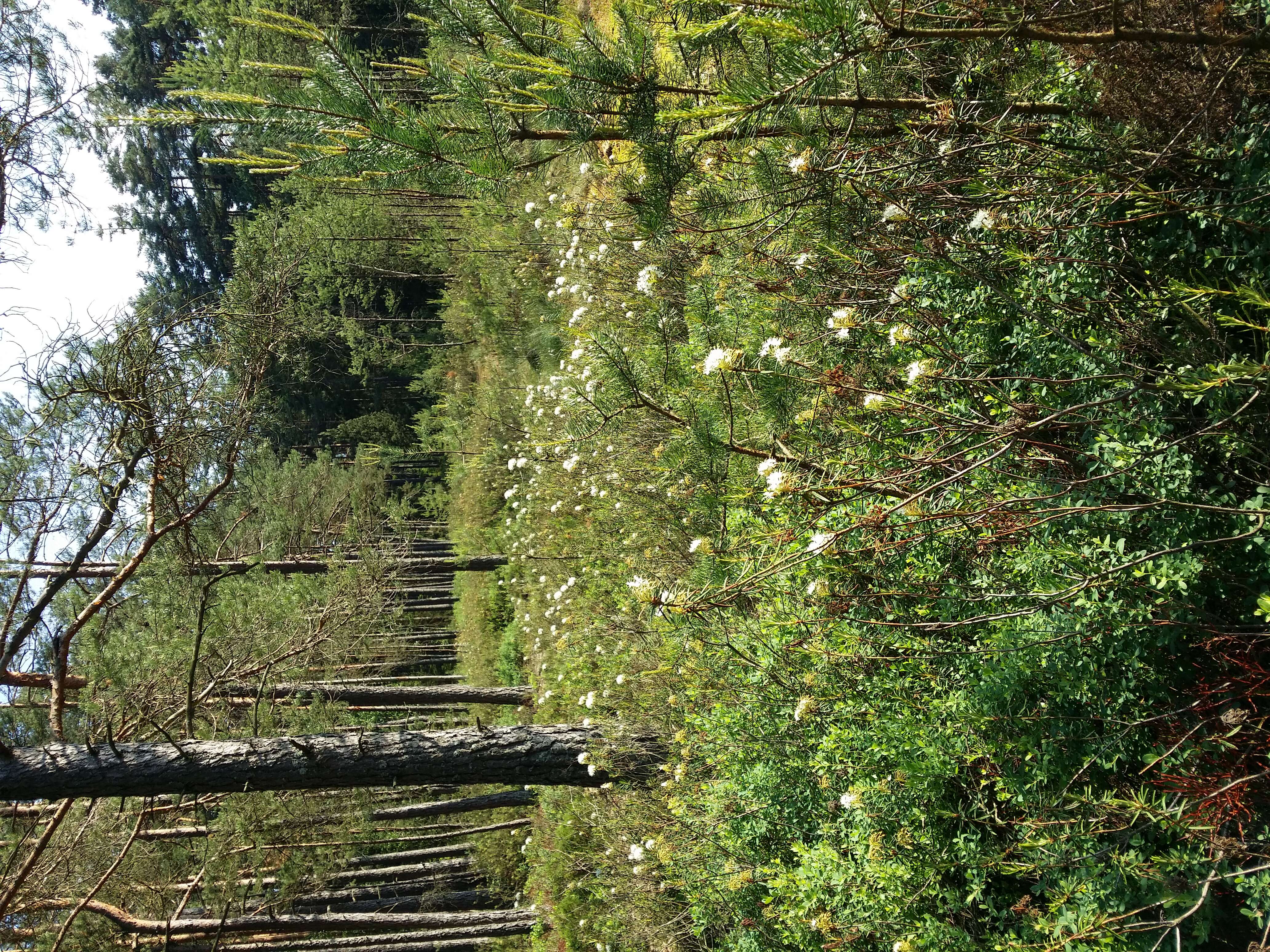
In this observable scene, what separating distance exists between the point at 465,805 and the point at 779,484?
8.05 meters

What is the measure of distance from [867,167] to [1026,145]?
58 centimetres

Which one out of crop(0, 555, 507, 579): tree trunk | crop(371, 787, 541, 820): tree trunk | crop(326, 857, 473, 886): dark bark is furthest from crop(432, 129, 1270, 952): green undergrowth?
crop(326, 857, 473, 886): dark bark

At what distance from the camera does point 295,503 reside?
1148cm

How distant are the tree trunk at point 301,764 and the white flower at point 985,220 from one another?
4011 millimetres

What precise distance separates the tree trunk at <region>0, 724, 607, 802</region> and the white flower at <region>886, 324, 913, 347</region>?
3.46 m

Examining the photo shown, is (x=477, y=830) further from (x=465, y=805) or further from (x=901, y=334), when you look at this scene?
(x=901, y=334)

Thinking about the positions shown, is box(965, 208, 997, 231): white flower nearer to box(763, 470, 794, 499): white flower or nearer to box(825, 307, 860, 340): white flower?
box(825, 307, 860, 340): white flower

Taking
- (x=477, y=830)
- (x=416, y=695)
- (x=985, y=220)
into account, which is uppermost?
(x=985, y=220)

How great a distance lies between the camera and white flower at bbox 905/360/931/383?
2.70 m

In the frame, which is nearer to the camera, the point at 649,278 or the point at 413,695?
the point at 649,278

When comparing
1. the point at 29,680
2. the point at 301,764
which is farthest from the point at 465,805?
the point at 29,680

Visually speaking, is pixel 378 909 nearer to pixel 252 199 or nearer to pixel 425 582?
pixel 425 582

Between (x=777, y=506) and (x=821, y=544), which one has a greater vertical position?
(x=777, y=506)

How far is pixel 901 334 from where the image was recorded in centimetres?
308
